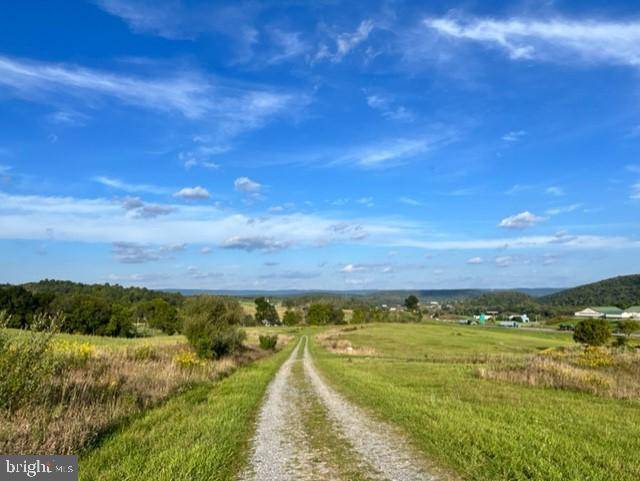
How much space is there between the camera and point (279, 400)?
16719 millimetres

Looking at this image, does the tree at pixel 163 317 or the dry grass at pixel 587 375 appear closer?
the dry grass at pixel 587 375

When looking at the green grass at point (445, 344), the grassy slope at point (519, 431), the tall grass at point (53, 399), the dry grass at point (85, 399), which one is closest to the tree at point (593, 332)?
the green grass at point (445, 344)

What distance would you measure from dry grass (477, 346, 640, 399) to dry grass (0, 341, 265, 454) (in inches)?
624

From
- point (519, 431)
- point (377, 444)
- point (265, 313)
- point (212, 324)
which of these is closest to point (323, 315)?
point (265, 313)

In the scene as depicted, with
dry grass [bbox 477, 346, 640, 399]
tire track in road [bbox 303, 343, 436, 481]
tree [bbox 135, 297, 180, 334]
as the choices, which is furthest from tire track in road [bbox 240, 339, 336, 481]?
tree [bbox 135, 297, 180, 334]

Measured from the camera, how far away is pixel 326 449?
946 centimetres

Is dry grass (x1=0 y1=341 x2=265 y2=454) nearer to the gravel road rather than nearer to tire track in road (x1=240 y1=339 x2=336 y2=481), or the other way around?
tire track in road (x1=240 y1=339 x2=336 y2=481)

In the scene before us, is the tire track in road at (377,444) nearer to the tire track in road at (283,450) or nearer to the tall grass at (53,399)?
the tire track in road at (283,450)

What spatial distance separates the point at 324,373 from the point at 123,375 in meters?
12.9

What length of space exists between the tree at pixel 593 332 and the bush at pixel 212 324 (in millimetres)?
57030

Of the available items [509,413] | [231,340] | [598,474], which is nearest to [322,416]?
[509,413]

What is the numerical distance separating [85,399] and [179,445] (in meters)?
5.04

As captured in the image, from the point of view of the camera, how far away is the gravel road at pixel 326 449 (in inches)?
304

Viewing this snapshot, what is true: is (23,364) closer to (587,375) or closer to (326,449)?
(326,449)
